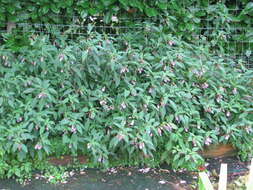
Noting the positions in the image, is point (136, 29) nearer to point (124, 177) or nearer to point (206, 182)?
point (124, 177)

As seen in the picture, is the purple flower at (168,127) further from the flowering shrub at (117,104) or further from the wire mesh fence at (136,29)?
the wire mesh fence at (136,29)

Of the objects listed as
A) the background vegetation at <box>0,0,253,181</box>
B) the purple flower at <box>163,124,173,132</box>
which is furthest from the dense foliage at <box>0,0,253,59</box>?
the purple flower at <box>163,124,173,132</box>

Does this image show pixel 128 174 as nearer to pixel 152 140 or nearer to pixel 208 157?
pixel 152 140

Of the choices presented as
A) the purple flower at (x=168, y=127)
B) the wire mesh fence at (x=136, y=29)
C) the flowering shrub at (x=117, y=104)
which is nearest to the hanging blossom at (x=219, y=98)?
the flowering shrub at (x=117, y=104)

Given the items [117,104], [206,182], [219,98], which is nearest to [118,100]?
[117,104]

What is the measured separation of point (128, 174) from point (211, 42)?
6.48 feet

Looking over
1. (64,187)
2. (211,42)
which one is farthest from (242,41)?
(64,187)

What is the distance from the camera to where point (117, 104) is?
3400 mm

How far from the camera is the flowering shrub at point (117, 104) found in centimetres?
323

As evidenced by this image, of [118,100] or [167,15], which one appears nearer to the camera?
[118,100]

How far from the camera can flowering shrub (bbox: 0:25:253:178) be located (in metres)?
3.23

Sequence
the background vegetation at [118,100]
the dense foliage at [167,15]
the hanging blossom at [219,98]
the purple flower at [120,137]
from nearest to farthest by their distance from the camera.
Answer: the purple flower at [120,137] < the background vegetation at [118,100] < the hanging blossom at [219,98] < the dense foliage at [167,15]

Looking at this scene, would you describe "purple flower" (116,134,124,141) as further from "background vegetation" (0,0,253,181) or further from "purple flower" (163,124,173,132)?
"purple flower" (163,124,173,132)

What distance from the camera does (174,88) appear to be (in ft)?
11.6
